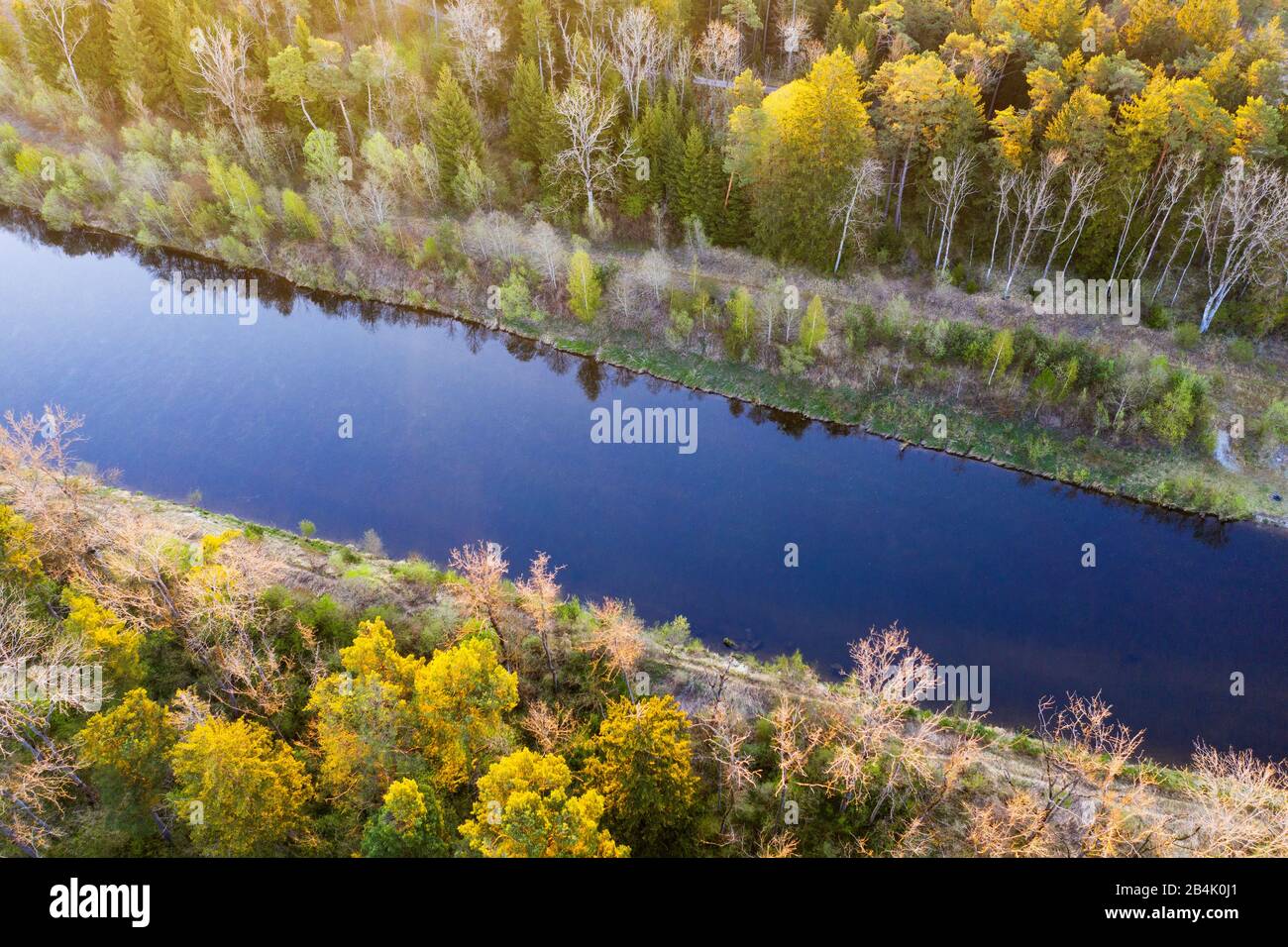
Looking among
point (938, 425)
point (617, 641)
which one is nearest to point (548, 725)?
point (617, 641)

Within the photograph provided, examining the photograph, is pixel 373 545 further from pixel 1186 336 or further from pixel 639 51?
pixel 1186 336

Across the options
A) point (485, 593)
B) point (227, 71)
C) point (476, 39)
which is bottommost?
point (485, 593)

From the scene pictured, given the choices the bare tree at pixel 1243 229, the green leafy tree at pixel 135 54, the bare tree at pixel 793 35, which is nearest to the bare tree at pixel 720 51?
the bare tree at pixel 793 35

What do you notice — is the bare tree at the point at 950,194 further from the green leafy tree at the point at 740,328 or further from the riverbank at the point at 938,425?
the green leafy tree at the point at 740,328

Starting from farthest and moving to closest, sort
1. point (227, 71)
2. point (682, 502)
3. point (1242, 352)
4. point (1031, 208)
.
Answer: point (227, 71)
point (1031, 208)
point (1242, 352)
point (682, 502)

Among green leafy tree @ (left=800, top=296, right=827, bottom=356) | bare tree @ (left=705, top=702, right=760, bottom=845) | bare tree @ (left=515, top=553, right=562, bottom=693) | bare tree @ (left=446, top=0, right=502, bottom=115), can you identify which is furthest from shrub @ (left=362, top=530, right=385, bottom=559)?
bare tree @ (left=446, top=0, right=502, bottom=115)

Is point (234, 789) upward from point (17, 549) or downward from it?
downward

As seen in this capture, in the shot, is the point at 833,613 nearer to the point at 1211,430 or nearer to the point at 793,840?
the point at 793,840
